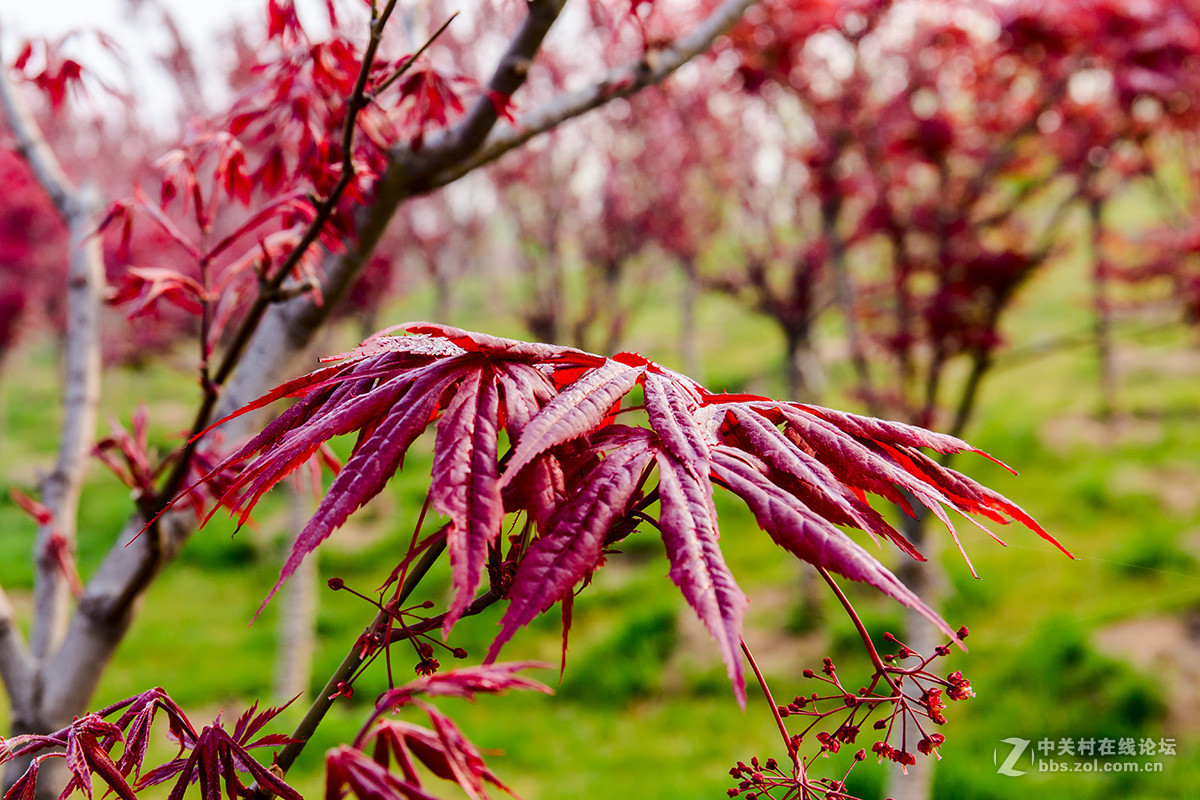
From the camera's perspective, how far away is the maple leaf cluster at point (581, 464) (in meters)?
0.53

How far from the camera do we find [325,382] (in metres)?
0.67

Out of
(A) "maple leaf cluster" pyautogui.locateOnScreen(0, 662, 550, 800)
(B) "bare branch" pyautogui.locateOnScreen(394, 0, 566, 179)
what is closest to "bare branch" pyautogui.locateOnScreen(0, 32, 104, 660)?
(B) "bare branch" pyautogui.locateOnScreen(394, 0, 566, 179)

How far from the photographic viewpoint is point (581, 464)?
642 millimetres

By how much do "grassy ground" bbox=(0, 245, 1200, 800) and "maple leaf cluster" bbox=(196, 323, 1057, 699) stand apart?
167 centimetres

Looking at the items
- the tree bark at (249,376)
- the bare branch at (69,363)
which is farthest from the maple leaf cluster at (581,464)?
the bare branch at (69,363)

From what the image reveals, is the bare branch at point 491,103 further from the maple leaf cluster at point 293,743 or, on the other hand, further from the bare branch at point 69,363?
the maple leaf cluster at point 293,743

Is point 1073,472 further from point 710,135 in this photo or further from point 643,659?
point 710,135

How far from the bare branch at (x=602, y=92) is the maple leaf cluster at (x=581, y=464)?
92cm

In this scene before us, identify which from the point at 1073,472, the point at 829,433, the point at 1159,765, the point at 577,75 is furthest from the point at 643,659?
the point at 577,75

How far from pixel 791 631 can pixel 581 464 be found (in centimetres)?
396

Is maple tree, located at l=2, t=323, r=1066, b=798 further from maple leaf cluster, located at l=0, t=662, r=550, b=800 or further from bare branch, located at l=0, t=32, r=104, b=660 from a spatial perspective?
bare branch, located at l=0, t=32, r=104, b=660

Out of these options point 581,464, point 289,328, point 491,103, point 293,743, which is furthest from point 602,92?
point 293,743

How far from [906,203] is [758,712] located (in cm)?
248

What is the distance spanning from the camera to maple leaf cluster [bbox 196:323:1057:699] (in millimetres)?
531
